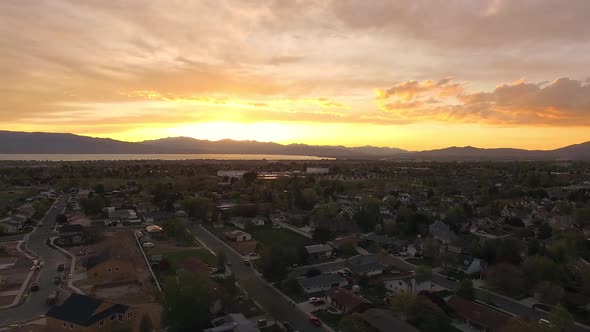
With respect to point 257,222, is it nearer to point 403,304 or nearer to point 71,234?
point 71,234

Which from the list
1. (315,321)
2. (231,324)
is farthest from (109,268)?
(315,321)

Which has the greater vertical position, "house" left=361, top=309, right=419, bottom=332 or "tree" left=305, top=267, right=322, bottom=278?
"house" left=361, top=309, right=419, bottom=332

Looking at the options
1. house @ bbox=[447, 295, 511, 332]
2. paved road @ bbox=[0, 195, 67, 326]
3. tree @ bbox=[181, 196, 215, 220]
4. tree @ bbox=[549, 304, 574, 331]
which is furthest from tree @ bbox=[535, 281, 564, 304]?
tree @ bbox=[181, 196, 215, 220]

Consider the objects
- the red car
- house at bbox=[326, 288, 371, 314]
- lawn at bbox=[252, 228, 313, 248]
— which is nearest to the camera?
the red car

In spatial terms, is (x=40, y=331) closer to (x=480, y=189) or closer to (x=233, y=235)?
(x=233, y=235)

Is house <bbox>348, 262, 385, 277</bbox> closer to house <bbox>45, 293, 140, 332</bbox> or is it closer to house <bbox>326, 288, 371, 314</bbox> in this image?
house <bbox>326, 288, 371, 314</bbox>

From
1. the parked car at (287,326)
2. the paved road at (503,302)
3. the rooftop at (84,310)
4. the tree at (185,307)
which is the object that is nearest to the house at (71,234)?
the rooftop at (84,310)

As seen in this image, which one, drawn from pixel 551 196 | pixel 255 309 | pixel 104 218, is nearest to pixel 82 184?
pixel 104 218
